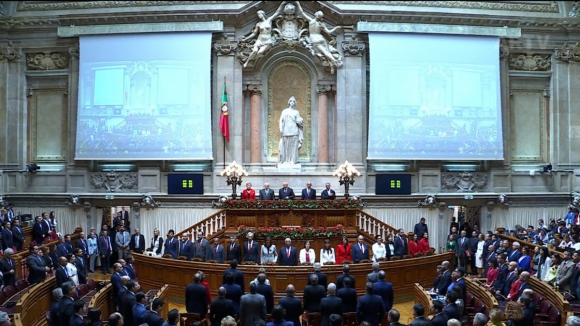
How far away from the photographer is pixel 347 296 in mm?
10211

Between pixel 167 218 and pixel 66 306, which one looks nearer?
pixel 66 306

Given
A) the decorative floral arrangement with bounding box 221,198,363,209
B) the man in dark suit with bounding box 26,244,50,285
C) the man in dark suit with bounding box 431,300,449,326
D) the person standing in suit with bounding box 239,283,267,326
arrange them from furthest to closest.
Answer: the decorative floral arrangement with bounding box 221,198,363,209 < the man in dark suit with bounding box 26,244,50,285 < the person standing in suit with bounding box 239,283,267,326 < the man in dark suit with bounding box 431,300,449,326

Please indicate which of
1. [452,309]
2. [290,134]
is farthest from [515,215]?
[452,309]

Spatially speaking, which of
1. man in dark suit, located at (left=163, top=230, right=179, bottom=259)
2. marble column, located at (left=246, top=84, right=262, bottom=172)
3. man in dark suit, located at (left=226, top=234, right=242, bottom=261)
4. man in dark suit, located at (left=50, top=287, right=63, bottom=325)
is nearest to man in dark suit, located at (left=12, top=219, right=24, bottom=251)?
man in dark suit, located at (left=163, top=230, right=179, bottom=259)

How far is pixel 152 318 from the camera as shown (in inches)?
330

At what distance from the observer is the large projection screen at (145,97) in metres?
21.2

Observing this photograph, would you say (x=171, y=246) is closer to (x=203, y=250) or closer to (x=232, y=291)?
(x=203, y=250)

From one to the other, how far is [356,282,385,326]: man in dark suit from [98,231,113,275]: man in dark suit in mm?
10791

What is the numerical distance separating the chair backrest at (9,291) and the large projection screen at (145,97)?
9998mm

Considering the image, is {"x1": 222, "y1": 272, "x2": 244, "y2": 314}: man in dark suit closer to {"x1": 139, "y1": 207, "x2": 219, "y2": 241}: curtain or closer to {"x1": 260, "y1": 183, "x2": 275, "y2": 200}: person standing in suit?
{"x1": 260, "y1": 183, "x2": 275, "y2": 200}: person standing in suit

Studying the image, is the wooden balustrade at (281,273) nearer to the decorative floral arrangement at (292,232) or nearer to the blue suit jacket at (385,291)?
the decorative floral arrangement at (292,232)

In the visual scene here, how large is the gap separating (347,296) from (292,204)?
6926mm

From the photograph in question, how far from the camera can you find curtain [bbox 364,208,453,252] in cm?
2083

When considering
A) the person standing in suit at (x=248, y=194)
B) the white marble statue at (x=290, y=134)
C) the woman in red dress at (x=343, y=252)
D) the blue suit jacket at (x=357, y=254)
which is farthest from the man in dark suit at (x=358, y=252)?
the white marble statue at (x=290, y=134)
